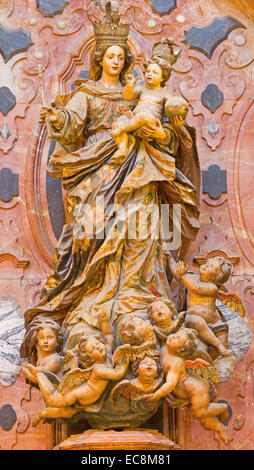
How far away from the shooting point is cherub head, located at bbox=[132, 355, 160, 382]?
271 inches

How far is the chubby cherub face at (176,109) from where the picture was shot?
7.32 m

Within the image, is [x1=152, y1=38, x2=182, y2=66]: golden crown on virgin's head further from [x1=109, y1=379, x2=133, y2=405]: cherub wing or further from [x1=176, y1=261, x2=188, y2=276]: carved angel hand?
[x1=109, y1=379, x2=133, y2=405]: cherub wing

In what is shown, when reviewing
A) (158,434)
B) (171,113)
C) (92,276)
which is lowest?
(158,434)

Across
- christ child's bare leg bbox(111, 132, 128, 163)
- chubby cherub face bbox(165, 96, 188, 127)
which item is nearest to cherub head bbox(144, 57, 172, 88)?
chubby cherub face bbox(165, 96, 188, 127)

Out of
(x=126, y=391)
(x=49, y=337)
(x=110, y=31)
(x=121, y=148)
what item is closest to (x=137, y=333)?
(x=126, y=391)

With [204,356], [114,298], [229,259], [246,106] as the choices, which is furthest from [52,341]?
[246,106]

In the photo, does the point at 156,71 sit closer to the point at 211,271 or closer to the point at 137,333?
the point at 211,271

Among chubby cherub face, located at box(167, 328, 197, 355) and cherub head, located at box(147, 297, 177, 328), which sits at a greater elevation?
cherub head, located at box(147, 297, 177, 328)

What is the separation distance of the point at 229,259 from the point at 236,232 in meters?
0.21

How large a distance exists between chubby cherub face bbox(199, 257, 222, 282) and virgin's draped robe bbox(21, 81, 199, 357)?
0.23 m

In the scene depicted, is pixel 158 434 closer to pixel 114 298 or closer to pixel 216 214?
pixel 114 298

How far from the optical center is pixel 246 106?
8.37m

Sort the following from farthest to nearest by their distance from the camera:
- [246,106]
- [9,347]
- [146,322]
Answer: [246,106] → [9,347] → [146,322]

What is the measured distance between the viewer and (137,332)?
698 centimetres
